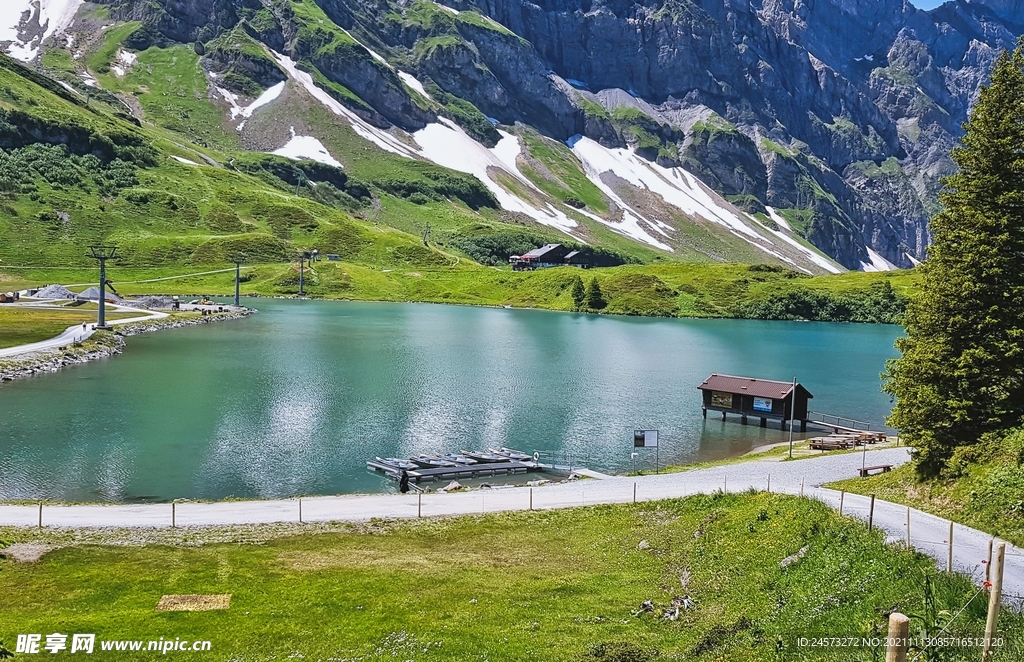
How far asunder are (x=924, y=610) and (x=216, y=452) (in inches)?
2038

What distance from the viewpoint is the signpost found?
59938 millimetres

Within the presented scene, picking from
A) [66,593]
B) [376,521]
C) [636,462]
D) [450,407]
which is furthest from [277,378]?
[66,593]

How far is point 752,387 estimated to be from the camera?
79875 mm

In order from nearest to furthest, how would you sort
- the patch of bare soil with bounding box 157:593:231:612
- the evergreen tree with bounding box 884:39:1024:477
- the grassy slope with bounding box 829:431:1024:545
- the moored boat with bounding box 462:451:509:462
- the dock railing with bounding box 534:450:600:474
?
the patch of bare soil with bounding box 157:593:231:612 → the grassy slope with bounding box 829:431:1024:545 → the evergreen tree with bounding box 884:39:1024:477 → the dock railing with bounding box 534:450:600:474 → the moored boat with bounding box 462:451:509:462

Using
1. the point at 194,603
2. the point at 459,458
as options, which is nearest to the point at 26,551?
the point at 194,603

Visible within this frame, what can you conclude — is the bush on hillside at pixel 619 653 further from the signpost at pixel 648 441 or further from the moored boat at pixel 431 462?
the signpost at pixel 648 441

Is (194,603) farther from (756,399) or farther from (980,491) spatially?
(756,399)

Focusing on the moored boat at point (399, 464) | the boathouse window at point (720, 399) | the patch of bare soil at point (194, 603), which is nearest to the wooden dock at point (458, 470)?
the moored boat at point (399, 464)

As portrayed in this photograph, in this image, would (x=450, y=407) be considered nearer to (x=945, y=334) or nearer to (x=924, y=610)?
(x=945, y=334)

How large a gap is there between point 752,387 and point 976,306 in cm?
4390

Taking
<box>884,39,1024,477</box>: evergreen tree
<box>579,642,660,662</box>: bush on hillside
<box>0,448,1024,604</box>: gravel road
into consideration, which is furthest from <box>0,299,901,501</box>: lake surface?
<box>579,642,660,662</box>: bush on hillside

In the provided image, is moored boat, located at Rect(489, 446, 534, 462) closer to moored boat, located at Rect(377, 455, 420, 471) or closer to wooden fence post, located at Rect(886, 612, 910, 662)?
moored boat, located at Rect(377, 455, 420, 471)

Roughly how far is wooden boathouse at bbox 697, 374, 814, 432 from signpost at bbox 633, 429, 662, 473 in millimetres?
18720

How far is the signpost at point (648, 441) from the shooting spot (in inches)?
2360
